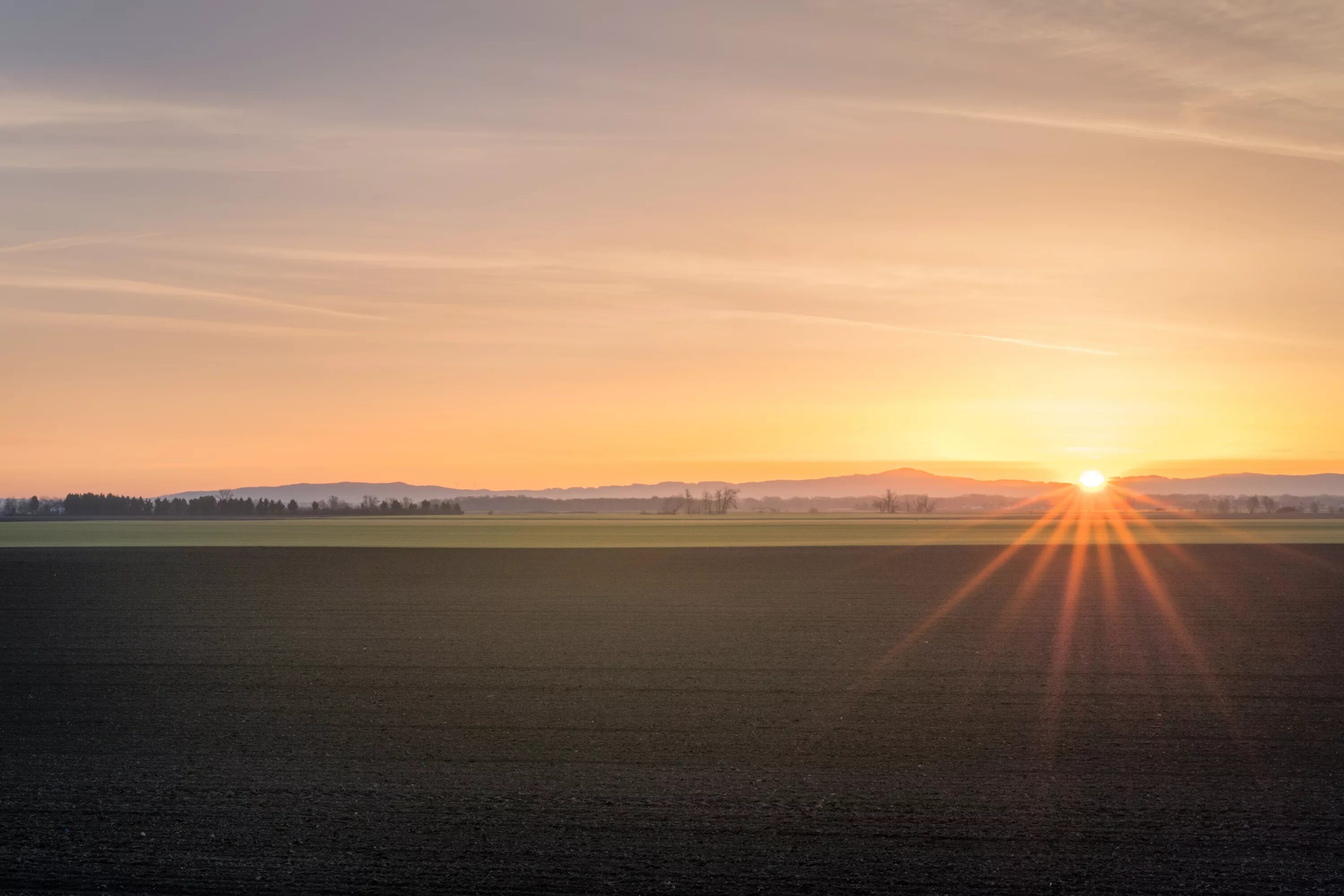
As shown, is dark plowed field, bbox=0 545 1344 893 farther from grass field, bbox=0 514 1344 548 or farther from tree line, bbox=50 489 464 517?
tree line, bbox=50 489 464 517

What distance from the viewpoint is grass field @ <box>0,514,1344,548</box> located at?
67.6 metres

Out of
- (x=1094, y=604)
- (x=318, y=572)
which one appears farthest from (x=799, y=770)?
(x=318, y=572)

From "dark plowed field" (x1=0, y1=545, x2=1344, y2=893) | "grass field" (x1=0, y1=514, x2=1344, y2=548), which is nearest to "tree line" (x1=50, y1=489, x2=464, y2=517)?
"grass field" (x1=0, y1=514, x2=1344, y2=548)

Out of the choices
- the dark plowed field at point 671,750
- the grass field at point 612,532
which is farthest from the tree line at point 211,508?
the dark plowed field at point 671,750

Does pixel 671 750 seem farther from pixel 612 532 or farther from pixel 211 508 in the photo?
pixel 211 508

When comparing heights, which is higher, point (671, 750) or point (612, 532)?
point (612, 532)

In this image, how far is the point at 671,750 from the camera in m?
13.9

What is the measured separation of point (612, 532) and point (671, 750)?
77.1 m

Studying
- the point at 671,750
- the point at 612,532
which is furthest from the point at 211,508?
the point at 671,750

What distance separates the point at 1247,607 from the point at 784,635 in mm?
14106

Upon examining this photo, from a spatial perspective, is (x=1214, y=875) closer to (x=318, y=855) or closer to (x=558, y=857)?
(x=558, y=857)

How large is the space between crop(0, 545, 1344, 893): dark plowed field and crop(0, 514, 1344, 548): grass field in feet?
121

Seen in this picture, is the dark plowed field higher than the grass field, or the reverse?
the grass field

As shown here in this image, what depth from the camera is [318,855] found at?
1002 cm
